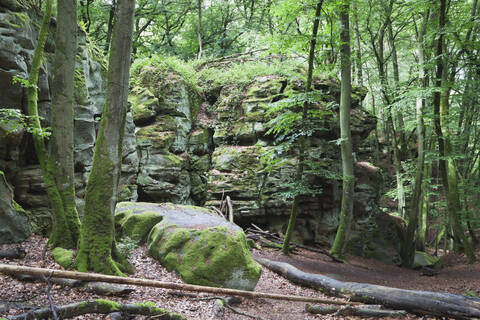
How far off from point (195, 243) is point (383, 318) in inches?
154

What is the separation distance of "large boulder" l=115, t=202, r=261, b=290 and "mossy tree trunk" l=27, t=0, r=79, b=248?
5.84 feet

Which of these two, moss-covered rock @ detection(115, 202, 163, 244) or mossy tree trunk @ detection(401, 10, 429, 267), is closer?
moss-covered rock @ detection(115, 202, 163, 244)

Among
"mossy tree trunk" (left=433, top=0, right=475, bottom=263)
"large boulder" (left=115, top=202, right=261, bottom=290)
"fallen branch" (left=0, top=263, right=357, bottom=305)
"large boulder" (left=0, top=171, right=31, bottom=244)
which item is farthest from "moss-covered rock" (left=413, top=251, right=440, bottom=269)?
"large boulder" (left=0, top=171, right=31, bottom=244)

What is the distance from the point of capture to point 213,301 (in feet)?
16.8

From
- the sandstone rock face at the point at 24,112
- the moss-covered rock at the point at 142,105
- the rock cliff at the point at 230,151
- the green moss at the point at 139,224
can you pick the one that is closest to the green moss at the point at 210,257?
the green moss at the point at 139,224

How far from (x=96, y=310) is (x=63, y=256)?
81.8 inches

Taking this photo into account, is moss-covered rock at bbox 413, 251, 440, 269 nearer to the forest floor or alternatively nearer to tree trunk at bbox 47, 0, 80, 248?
the forest floor

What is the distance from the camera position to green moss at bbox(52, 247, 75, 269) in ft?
16.6

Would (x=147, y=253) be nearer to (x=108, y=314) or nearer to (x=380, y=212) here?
(x=108, y=314)

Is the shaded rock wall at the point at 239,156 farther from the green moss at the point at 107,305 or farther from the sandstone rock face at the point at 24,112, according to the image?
the green moss at the point at 107,305

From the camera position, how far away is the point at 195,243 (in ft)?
20.1

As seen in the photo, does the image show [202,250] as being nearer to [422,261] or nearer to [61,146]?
[61,146]

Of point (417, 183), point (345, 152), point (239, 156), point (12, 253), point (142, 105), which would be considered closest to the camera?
point (12, 253)

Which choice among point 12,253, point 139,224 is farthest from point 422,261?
point 12,253
